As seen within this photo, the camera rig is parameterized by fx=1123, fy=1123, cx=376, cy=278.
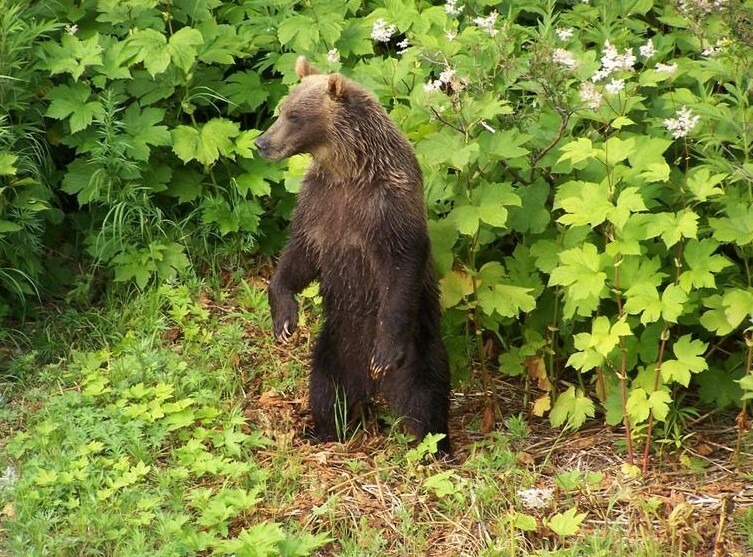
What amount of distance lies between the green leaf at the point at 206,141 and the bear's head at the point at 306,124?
1.54 meters

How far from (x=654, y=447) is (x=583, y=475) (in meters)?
0.48

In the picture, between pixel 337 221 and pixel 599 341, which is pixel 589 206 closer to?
pixel 599 341

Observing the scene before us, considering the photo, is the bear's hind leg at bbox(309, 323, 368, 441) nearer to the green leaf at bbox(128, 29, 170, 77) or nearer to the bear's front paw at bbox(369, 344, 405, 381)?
the bear's front paw at bbox(369, 344, 405, 381)

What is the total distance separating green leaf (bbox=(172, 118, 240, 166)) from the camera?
6926 millimetres

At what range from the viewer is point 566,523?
4.73 metres

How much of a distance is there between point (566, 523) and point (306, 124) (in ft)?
7.32

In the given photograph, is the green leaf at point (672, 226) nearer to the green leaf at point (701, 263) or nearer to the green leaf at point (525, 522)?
the green leaf at point (701, 263)

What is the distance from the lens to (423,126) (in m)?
6.10

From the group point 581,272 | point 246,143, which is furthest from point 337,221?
point 246,143

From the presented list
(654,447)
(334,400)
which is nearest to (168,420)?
(334,400)

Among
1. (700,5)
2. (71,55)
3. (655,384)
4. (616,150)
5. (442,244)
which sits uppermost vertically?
(700,5)

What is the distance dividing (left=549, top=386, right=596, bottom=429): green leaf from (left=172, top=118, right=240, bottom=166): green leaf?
2599 millimetres

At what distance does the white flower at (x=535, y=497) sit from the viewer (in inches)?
191

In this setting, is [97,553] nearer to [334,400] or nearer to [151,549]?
[151,549]
